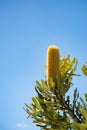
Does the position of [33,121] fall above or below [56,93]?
below

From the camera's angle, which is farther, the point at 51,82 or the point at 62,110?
the point at 62,110

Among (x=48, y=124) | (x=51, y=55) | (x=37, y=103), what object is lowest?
(x=48, y=124)

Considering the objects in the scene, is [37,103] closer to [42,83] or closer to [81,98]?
[42,83]

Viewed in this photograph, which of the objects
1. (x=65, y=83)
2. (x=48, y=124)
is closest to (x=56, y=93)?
(x=65, y=83)
